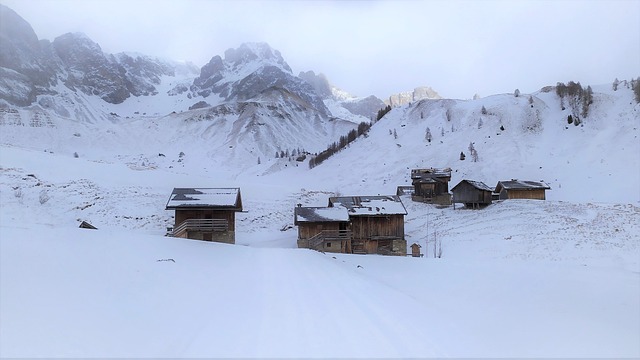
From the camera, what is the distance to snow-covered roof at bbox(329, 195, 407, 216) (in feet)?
121

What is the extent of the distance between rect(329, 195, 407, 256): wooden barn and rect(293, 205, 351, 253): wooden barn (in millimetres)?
1658

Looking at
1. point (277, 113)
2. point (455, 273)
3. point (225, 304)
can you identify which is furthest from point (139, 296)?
point (277, 113)

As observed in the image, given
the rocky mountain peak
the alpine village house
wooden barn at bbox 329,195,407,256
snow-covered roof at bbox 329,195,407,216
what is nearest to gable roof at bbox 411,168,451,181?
snow-covered roof at bbox 329,195,407,216

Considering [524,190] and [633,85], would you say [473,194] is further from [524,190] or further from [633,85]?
[633,85]

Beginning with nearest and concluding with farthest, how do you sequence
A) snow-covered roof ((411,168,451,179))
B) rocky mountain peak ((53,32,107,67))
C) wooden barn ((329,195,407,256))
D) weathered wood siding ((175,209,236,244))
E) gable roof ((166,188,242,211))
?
gable roof ((166,188,242,211)) → weathered wood siding ((175,209,236,244)) → wooden barn ((329,195,407,256)) → snow-covered roof ((411,168,451,179)) → rocky mountain peak ((53,32,107,67))

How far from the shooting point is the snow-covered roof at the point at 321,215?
34719 mm

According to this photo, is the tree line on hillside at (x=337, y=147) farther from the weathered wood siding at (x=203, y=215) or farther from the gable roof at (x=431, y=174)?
the weathered wood siding at (x=203, y=215)

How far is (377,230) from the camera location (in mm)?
37750

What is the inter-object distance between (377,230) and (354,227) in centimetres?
237

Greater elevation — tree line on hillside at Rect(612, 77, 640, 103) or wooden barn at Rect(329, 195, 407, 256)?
tree line on hillside at Rect(612, 77, 640, 103)

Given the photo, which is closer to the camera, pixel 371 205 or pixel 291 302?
pixel 291 302

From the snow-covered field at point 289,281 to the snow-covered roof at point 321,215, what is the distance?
456 cm

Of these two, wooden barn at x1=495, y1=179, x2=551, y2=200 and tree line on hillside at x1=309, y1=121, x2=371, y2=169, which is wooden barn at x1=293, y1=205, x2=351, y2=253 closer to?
wooden barn at x1=495, y1=179, x2=551, y2=200

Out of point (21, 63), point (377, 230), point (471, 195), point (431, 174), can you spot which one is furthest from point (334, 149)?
point (21, 63)
